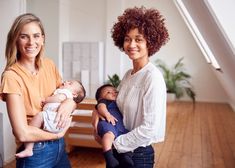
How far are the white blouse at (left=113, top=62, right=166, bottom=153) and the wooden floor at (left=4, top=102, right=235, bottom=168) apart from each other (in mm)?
2228

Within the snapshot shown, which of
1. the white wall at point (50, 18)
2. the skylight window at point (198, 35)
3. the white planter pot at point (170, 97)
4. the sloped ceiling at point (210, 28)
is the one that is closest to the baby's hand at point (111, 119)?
the sloped ceiling at point (210, 28)

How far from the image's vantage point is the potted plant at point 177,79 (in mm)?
8609

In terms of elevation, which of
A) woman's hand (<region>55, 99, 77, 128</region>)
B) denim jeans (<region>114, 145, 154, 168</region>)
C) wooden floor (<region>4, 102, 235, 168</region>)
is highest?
woman's hand (<region>55, 99, 77, 128</region>)

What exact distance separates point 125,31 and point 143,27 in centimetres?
12

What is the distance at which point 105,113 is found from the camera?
1632 millimetres

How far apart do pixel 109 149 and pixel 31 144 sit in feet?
1.37

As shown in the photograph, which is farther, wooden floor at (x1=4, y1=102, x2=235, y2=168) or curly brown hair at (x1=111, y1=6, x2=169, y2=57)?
wooden floor at (x1=4, y1=102, x2=235, y2=168)

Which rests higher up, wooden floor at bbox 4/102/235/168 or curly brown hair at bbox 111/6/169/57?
curly brown hair at bbox 111/6/169/57

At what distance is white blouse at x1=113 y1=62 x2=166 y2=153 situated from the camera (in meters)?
1.43

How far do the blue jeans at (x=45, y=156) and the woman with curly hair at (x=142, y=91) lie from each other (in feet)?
1.03

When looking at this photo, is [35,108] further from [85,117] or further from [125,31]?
[85,117]

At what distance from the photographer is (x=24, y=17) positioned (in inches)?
53.0

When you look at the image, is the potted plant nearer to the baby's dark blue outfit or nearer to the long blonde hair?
the baby's dark blue outfit

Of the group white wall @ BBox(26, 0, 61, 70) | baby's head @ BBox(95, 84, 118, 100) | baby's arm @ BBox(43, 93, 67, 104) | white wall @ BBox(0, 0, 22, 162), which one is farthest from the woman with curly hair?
white wall @ BBox(26, 0, 61, 70)
